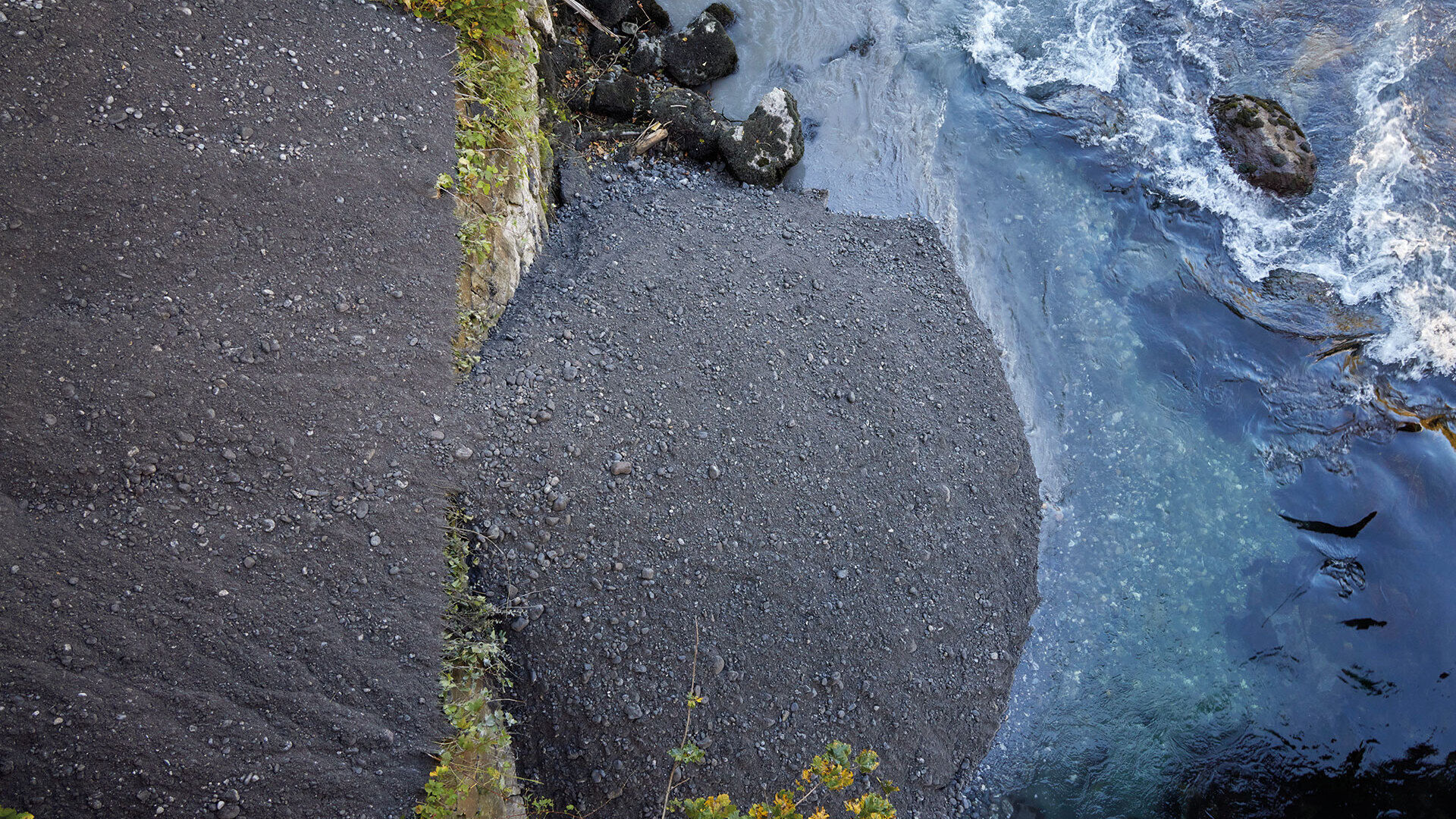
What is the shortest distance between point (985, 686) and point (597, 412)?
14.7 ft

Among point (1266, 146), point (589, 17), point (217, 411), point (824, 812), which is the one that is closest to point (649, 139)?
point (589, 17)

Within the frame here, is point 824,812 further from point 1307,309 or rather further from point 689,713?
point 1307,309

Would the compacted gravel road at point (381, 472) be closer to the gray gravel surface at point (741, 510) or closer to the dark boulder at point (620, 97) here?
the gray gravel surface at point (741, 510)

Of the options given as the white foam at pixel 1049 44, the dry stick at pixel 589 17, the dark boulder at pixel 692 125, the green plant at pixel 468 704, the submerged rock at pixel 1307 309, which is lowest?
the green plant at pixel 468 704

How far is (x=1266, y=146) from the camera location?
949 centimetres

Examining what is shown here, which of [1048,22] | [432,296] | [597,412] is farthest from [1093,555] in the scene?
[1048,22]

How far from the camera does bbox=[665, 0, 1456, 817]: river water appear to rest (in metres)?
6.95

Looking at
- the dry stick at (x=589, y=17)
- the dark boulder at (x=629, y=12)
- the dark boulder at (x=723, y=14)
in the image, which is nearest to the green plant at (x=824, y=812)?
the dry stick at (x=589, y=17)

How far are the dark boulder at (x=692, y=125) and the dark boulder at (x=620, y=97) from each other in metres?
0.21

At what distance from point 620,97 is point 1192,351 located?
7.70 meters

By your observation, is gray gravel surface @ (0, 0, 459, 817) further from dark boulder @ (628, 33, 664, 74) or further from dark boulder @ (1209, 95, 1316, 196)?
dark boulder @ (1209, 95, 1316, 196)

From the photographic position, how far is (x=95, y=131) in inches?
218

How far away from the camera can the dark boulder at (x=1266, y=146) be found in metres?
9.39

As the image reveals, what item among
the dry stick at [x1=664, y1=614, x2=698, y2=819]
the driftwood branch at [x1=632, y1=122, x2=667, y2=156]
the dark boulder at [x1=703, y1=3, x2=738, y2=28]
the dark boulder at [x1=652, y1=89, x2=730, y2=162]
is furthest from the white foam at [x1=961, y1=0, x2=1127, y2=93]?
the dry stick at [x1=664, y1=614, x2=698, y2=819]
